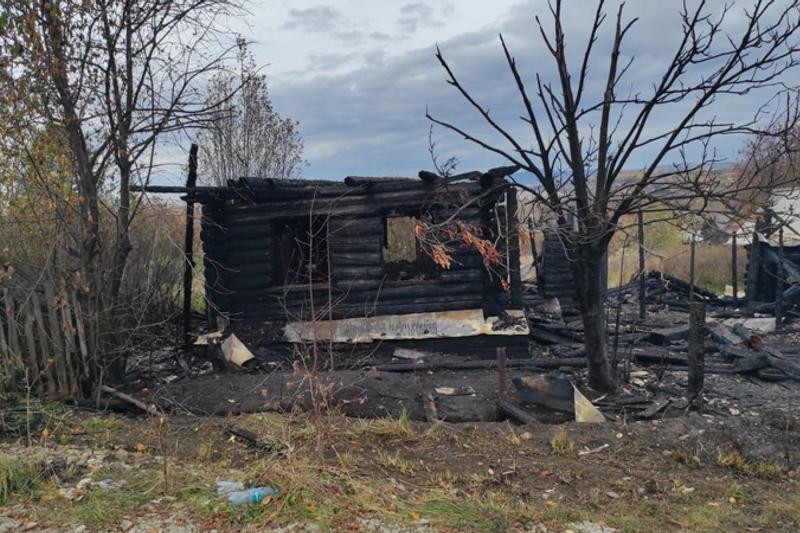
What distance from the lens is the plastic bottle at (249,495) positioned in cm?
466

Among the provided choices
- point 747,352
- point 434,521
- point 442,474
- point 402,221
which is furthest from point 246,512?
point 402,221

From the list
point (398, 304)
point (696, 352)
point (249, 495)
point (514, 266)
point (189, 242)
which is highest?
point (189, 242)

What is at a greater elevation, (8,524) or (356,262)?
(356,262)

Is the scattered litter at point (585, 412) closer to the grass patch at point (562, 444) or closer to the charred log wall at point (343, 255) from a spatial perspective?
the grass patch at point (562, 444)

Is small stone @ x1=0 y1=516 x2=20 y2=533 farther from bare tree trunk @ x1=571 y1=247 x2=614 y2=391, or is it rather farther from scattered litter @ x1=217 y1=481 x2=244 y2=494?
bare tree trunk @ x1=571 y1=247 x2=614 y2=391

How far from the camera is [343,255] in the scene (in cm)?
1248

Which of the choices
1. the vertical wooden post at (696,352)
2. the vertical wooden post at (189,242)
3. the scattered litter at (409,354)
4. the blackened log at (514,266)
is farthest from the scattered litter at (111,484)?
the blackened log at (514,266)

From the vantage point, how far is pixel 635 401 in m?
8.52

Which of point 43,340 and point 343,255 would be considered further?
point 343,255

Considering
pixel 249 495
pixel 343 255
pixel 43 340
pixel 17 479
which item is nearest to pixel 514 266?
pixel 343 255

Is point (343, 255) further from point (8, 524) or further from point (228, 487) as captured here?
point (8, 524)

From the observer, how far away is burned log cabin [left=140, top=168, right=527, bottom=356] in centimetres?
1202

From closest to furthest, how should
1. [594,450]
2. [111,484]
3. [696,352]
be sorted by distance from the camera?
1. [111,484]
2. [594,450]
3. [696,352]

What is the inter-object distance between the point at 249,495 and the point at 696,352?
20.1 feet
